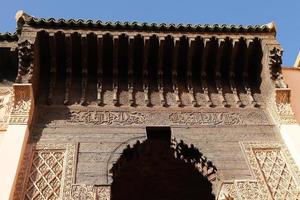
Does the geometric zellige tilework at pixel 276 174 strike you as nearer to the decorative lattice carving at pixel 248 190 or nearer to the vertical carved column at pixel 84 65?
the decorative lattice carving at pixel 248 190

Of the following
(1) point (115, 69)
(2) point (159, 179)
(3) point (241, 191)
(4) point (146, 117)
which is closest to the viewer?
(3) point (241, 191)

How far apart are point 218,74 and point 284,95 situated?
2.98ft

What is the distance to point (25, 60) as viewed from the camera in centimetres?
534

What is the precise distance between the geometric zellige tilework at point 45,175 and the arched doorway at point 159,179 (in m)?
1.11

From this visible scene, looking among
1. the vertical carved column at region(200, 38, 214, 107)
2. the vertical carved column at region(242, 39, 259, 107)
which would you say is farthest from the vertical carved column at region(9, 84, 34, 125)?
the vertical carved column at region(242, 39, 259, 107)

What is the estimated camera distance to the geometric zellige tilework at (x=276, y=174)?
15.1ft

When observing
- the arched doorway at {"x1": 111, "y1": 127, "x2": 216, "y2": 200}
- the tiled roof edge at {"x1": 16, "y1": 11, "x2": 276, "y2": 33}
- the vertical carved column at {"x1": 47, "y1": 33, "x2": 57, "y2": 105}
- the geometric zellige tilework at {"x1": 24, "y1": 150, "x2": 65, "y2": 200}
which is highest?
the tiled roof edge at {"x1": 16, "y1": 11, "x2": 276, "y2": 33}

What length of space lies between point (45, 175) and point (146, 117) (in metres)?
1.43

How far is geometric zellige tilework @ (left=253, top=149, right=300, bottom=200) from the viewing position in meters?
4.60

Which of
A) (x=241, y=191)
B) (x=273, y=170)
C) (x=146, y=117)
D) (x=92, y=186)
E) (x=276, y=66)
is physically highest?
(x=276, y=66)

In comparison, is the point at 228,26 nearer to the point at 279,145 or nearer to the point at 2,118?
the point at 279,145

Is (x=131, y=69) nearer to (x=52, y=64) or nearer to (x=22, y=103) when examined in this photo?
(x=52, y=64)

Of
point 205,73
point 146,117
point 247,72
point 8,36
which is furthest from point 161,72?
point 8,36

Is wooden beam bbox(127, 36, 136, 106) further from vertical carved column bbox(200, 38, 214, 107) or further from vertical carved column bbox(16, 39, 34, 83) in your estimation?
vertical carved column bbox(16, 39, 34, 83)
